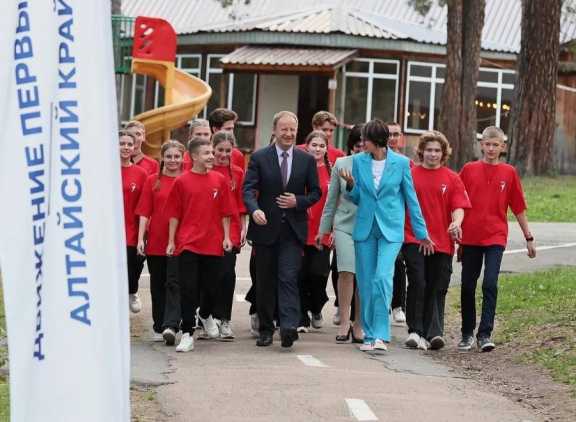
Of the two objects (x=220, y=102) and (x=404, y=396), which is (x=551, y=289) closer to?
(x=404, y=396)

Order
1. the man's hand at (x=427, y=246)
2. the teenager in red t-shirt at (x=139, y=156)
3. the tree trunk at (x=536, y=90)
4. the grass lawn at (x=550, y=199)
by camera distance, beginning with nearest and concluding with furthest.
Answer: the man's hand at (x=427, y=246) < the teenager in red t-shirt at (x=139, y=156) < the grass lawn at (x=550, y=199) < the tree trunk at (x=536, y=90)

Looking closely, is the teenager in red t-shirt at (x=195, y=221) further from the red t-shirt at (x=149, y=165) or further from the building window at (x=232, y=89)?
the building window at (x=232, y=89)

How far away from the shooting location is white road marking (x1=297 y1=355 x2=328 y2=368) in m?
11.6

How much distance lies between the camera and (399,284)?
14953 millimetres

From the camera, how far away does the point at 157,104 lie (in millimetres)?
52594

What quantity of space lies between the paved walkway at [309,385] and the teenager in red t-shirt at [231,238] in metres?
0.26

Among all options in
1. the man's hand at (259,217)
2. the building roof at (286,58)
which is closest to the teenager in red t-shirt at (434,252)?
the man's hand at (259,217)

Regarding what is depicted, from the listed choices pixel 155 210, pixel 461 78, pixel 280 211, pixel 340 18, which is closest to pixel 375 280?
pixel 280 211

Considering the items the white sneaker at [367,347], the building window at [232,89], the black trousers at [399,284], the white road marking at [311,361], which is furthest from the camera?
the building window at [232,89]

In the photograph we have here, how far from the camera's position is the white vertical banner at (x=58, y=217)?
5090 mm

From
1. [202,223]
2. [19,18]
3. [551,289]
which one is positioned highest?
[19,18]

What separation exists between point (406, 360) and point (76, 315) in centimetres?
741

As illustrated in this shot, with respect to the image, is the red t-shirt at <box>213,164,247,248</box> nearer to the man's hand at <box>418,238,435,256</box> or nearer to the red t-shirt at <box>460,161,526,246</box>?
the man's hand at <box>418,238,435,256</box>

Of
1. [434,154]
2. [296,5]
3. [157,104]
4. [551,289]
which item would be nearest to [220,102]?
[157,104]
